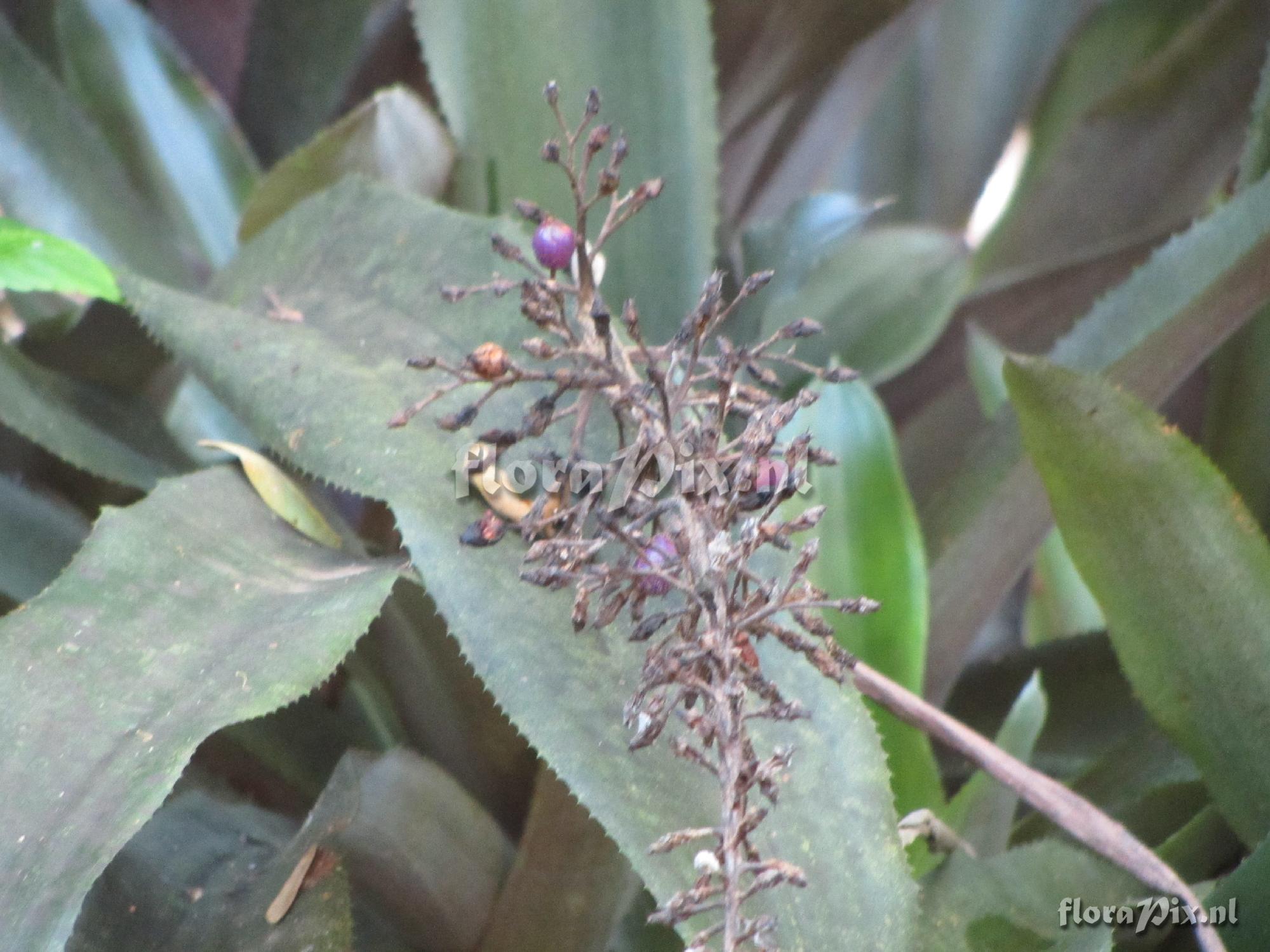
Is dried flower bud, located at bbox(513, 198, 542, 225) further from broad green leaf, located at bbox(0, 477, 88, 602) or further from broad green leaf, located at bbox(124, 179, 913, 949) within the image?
broad green leaf, located at bbox(0, 477, 88, 602)

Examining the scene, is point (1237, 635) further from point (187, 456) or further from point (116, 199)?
point (116, 199)

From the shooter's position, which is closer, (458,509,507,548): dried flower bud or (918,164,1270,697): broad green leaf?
(458,509,507,548): dried flower bud

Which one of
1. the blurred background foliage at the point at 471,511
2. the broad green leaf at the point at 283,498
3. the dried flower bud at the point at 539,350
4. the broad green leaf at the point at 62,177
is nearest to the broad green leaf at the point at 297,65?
the blurred background foliage at the point at 471,511

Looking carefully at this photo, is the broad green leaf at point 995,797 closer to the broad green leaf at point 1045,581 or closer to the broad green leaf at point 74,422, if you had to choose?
the broad green leaf at point 1045,581

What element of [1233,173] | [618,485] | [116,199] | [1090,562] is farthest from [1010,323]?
[116,199]

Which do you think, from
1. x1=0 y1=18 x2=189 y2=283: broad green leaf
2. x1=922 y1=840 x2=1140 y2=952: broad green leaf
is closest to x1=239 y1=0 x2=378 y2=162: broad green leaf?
x1=0 y1=18 x2=189 y2=283: broad green leaf

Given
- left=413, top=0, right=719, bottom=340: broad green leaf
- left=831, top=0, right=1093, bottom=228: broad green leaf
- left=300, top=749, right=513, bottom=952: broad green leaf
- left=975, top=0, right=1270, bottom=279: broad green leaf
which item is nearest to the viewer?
left=300, top=749, right=513, bottom=952: broad green leaf

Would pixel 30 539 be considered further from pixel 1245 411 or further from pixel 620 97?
pixel 1245 411

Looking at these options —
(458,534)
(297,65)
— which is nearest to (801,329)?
(458,534)
